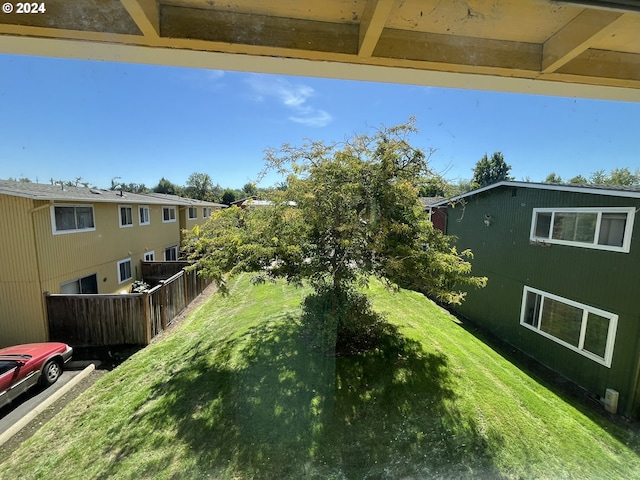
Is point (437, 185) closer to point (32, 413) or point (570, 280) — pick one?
point (570, 280)

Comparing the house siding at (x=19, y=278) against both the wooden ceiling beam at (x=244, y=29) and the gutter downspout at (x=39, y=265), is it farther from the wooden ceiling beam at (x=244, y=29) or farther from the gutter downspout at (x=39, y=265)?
the wooden ceiling beam at (x=244, y=29)

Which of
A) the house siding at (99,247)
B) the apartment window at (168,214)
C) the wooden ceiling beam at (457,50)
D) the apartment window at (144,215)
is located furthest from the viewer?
the apartment window at (168,214)

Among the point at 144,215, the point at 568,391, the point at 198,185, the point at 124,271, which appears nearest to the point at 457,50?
the point at 568,391

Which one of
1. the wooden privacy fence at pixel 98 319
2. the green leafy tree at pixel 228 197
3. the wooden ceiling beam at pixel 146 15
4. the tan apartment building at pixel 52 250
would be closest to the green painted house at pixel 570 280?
the wooden ceiling beam at pixel 146 15

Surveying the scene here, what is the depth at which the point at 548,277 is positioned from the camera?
25.8 feet

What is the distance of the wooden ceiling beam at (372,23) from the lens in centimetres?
113

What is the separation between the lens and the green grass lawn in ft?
11.4

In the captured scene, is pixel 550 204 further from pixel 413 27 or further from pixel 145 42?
pixel 145 42

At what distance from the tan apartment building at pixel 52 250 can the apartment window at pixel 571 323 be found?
13260 millimetres

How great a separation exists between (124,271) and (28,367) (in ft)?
20.6

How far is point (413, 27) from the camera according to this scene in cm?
137

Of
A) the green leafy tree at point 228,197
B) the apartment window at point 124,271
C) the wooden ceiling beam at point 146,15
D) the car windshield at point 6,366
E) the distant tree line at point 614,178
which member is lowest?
the car windshield at point 6,366

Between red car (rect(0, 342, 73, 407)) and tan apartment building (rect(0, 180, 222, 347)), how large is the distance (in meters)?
1.69

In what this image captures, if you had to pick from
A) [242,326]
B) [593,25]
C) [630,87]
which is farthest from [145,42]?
[242,326]
